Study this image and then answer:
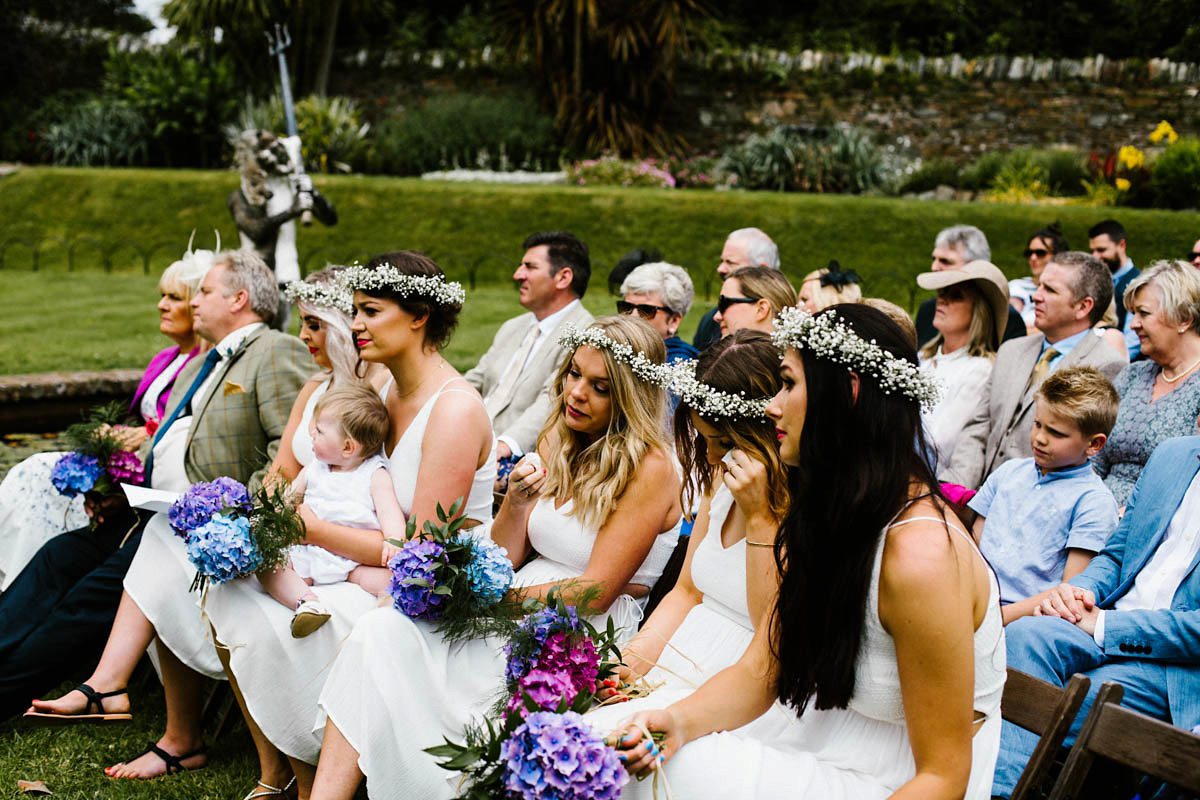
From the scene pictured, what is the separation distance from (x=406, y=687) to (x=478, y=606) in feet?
0.93

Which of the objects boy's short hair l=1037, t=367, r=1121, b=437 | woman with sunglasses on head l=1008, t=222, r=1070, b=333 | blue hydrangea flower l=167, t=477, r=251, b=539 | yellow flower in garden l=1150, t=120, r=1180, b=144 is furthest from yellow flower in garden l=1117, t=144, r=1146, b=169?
blue hydrangea flower l=167, t=477, r=251, b=539

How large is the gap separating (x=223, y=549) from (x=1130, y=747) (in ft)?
7.83

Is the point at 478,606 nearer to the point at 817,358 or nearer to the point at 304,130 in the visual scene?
the point at 817,358

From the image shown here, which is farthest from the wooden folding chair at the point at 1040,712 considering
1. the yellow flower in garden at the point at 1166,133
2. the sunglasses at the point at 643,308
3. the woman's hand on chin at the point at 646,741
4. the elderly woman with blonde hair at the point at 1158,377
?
the yellow flower in garden at the point at 1166,133

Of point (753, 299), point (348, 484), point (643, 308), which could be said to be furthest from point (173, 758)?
point (753, 299)

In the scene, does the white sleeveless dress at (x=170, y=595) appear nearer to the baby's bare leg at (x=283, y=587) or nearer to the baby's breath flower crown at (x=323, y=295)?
the baby's bare leg at (x=283, y=587)

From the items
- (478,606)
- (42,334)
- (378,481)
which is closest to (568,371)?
(378,481)

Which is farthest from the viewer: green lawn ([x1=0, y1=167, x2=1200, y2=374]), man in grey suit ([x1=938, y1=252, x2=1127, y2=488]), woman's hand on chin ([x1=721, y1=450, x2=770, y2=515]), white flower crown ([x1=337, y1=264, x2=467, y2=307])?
green lawn ([x1=0, y1=167, x2=1200, y2=374])

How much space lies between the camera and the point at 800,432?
7.47 feet

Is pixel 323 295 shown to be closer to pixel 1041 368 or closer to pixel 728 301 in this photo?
pixel 728 301

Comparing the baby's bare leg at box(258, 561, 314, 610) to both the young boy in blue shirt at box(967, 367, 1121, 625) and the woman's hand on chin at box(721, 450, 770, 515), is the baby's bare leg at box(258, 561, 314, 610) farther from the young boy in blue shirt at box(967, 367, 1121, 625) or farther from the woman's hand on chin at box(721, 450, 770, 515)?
the young boy in blue shirt at box(967, 367, 1121, 625)

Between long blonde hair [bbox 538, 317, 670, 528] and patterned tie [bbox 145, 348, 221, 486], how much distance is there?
1822 mm

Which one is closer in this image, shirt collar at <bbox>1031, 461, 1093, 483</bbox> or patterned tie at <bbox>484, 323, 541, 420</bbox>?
shirt collar at <bbox>1031, 461, 1093, 483</bbox>

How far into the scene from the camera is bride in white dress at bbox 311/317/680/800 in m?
2.82
